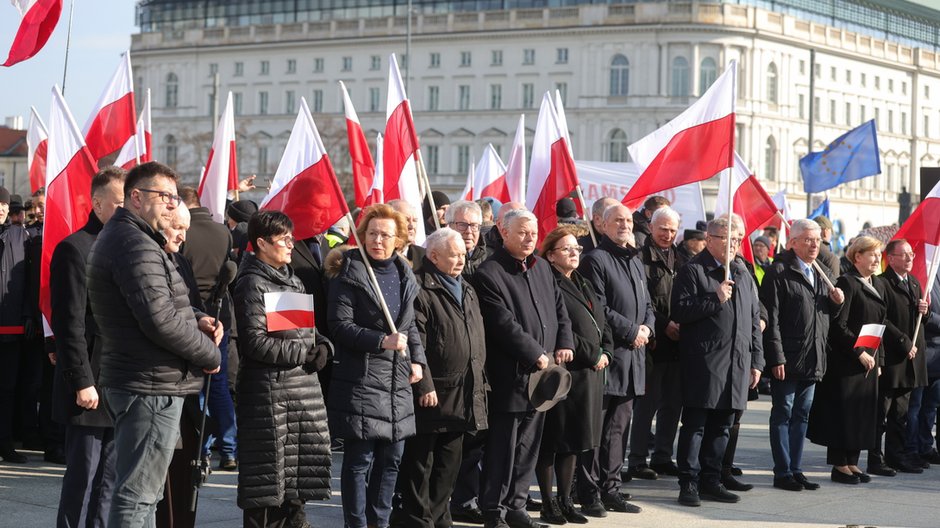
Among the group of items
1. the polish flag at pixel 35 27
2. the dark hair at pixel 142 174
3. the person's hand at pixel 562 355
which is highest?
the polish flag at pixel 35 27

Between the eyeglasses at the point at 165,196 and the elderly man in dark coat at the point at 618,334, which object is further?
the elderly man in dark coat at the point at 618,334

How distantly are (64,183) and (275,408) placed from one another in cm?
233

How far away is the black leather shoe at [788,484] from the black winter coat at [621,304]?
4.84ft

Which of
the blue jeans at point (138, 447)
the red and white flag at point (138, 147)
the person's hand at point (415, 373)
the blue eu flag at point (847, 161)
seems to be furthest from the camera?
the blue eu flag at point (847, 161)

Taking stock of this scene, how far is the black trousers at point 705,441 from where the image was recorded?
9.94m

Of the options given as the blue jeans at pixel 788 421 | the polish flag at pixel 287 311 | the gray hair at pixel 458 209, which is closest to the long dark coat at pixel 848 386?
the blue jeans at pixel 788 421

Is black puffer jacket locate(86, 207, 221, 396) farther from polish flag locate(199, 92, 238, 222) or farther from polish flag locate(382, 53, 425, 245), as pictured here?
polish flag locate(199, 92, 238, 222)

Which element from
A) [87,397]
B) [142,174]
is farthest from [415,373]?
[142,174]

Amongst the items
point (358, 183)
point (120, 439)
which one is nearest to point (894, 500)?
point (358, 183)

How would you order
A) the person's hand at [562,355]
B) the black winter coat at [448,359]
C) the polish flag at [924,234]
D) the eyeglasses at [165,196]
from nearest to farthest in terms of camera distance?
the eyeglasses at [165,196]
the black winter coat at [448,359]
the person's hand at [562,355]
the polish flag at [924,234]

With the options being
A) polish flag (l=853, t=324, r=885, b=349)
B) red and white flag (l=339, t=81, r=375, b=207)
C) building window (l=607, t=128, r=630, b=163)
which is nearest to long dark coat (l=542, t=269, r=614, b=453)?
red and white flag (l=339, t=81, r=375, b=207)

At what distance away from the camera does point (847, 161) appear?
20.2 m

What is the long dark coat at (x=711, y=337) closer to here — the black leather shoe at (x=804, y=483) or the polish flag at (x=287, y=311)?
the black leather shoe at (x=804, y=483)

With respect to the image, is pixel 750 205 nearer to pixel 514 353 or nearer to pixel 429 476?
pixel 514 353
